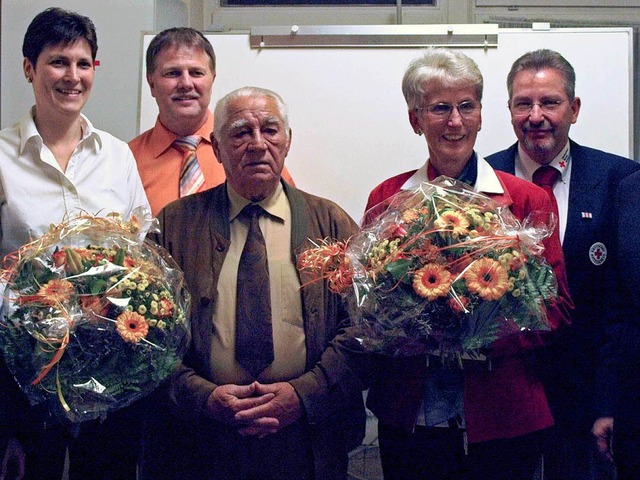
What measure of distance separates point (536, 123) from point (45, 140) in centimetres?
157

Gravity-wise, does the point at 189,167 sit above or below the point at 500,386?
above

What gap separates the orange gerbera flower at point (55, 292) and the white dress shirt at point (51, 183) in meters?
0.42

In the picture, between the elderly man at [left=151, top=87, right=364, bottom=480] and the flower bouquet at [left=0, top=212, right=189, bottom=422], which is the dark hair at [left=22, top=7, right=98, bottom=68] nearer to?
the elderly man at [left=151, top=87, right=364, bottom=480]

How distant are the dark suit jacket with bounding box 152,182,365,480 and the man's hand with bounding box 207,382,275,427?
0.10 ft

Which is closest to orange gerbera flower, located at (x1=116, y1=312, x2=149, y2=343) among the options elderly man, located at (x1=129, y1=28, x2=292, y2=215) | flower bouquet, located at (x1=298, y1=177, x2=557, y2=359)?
flower bouquet, located at (x1=298, y1=177, x2=557, y2=359)

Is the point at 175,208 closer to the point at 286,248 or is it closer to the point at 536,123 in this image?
the point at 286,248

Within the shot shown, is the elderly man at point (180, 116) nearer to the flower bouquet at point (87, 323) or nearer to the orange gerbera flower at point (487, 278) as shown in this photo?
the flower bouquet at point (87, 323)

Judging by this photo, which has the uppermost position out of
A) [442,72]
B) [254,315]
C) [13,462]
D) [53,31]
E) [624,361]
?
[53,31]

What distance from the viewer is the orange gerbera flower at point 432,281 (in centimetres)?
188

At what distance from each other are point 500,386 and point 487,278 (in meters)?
0.40

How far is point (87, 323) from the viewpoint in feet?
6.40

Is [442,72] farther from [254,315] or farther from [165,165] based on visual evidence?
[165,165]

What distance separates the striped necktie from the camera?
9.18 ft

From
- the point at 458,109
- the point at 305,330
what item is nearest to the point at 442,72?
the point at 458,109
